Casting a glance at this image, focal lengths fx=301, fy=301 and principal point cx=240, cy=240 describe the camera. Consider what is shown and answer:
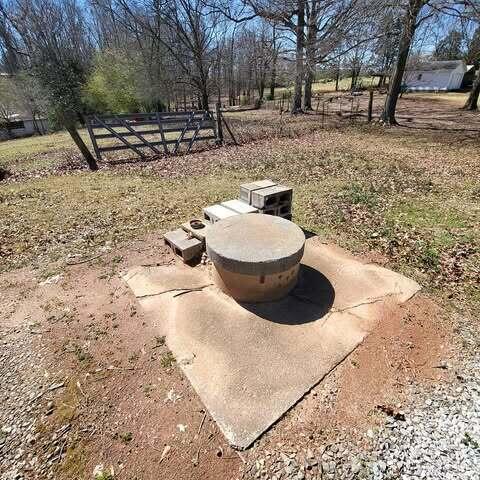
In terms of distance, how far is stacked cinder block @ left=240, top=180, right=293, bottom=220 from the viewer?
5.05 m

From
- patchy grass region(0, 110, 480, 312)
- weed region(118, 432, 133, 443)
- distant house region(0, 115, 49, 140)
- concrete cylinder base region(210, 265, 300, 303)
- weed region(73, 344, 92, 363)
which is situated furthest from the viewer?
distant house region(0, 115, 49, 140)

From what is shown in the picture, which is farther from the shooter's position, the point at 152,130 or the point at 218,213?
the point at 152,130

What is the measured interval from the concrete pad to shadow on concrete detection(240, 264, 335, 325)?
1cm

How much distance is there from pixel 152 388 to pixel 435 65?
2139 inches

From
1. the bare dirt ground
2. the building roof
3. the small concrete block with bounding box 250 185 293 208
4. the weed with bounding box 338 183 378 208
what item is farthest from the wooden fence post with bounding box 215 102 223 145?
the building roof

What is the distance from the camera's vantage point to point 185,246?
4762 millimetres

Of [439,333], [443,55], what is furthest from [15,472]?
[443,55]

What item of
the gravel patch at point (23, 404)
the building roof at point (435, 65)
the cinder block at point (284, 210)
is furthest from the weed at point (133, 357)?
the building roof at point (435, 65)

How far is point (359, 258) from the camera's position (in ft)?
15.9

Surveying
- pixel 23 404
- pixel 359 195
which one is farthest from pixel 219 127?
pixel 23 404

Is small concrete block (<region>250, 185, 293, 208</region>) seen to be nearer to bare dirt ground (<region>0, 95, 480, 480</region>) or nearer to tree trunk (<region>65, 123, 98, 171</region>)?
bare dirt ground (<region>0, 95, 480, 480</region>)

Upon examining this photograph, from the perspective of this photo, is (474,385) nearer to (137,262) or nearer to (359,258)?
(359,258)

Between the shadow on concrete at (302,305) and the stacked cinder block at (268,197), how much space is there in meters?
1.45

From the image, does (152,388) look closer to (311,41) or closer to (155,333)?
(155,333)
